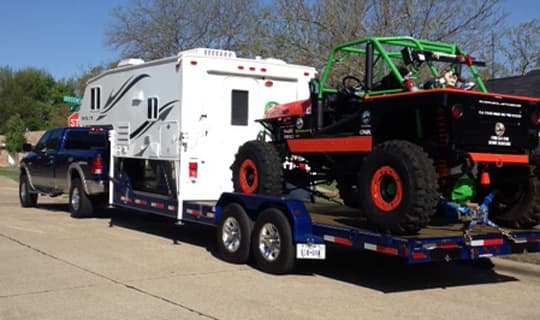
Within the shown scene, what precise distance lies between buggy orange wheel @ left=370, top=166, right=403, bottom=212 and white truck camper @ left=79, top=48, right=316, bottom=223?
3240mm

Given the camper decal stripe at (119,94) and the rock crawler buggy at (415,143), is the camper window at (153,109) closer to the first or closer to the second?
the camper decal stripe at (119,94)

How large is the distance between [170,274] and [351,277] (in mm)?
2237

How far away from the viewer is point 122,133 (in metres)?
12.9

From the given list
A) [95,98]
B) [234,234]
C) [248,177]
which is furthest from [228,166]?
[95,98]

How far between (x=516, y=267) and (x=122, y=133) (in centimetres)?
706

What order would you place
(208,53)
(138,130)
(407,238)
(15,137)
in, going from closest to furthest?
(407,238), (208,53), (138,130), (15,137)

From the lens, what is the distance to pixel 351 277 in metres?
8.98

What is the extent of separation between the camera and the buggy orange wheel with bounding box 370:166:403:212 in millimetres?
7398

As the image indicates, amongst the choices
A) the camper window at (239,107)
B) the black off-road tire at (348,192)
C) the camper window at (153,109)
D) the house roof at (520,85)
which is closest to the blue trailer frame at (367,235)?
the black off-road tire at (348,192)

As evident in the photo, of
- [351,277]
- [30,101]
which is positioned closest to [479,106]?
[351,277]

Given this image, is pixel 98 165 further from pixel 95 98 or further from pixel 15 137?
pixel 15 137

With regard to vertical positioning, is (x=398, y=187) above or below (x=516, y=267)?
above

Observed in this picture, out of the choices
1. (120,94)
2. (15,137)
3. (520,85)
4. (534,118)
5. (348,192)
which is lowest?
(348,192)

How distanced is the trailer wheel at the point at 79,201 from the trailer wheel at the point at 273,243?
20.4ft
